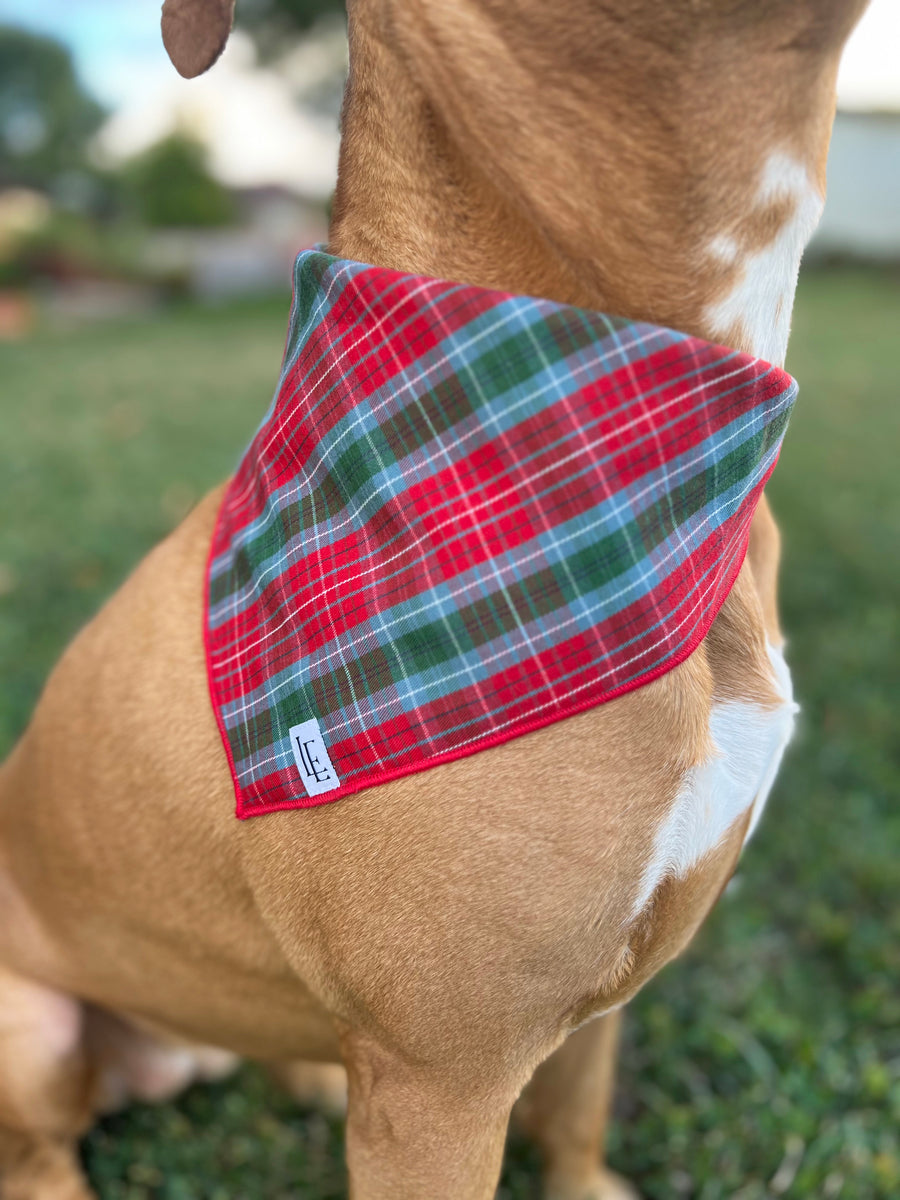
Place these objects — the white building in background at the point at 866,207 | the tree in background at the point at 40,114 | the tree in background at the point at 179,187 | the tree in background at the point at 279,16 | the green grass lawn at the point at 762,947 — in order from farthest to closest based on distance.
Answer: the tree in background at the point at 40,114
the tree in background at the point at 179,187
the white building in background at the point at 866,207
the tree in background at the point at 279,16
the green grass lawn at the point at 762,947

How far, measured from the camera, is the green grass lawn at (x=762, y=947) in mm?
2143

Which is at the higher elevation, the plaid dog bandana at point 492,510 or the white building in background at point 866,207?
the plaid dog bandana at point 492,510

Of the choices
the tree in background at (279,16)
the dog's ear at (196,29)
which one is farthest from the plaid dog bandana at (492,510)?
the tree in background at (279,16)

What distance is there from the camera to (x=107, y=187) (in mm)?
25344

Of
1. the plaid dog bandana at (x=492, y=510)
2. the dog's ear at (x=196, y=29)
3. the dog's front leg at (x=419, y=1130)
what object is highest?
the dog's ear at (x=196, y=29)

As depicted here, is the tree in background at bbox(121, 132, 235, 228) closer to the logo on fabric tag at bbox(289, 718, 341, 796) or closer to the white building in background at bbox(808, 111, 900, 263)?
the white building in background at bbox(808, 111, 900, 263)

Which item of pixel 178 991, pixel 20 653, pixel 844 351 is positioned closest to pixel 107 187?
pixel 844 351

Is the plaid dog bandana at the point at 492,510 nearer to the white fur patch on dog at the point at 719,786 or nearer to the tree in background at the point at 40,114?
the white fur patch on dog at the point at 719,786

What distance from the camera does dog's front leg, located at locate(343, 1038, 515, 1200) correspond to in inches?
52.0

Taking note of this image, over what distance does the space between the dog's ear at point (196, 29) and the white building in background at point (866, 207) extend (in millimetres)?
12848

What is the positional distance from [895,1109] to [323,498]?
6.23 feet

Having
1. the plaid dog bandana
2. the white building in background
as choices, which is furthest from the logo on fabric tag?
the white building in background

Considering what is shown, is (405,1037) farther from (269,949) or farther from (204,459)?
(204,459)

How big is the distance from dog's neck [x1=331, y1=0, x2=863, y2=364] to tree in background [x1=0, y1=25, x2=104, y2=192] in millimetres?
27945
